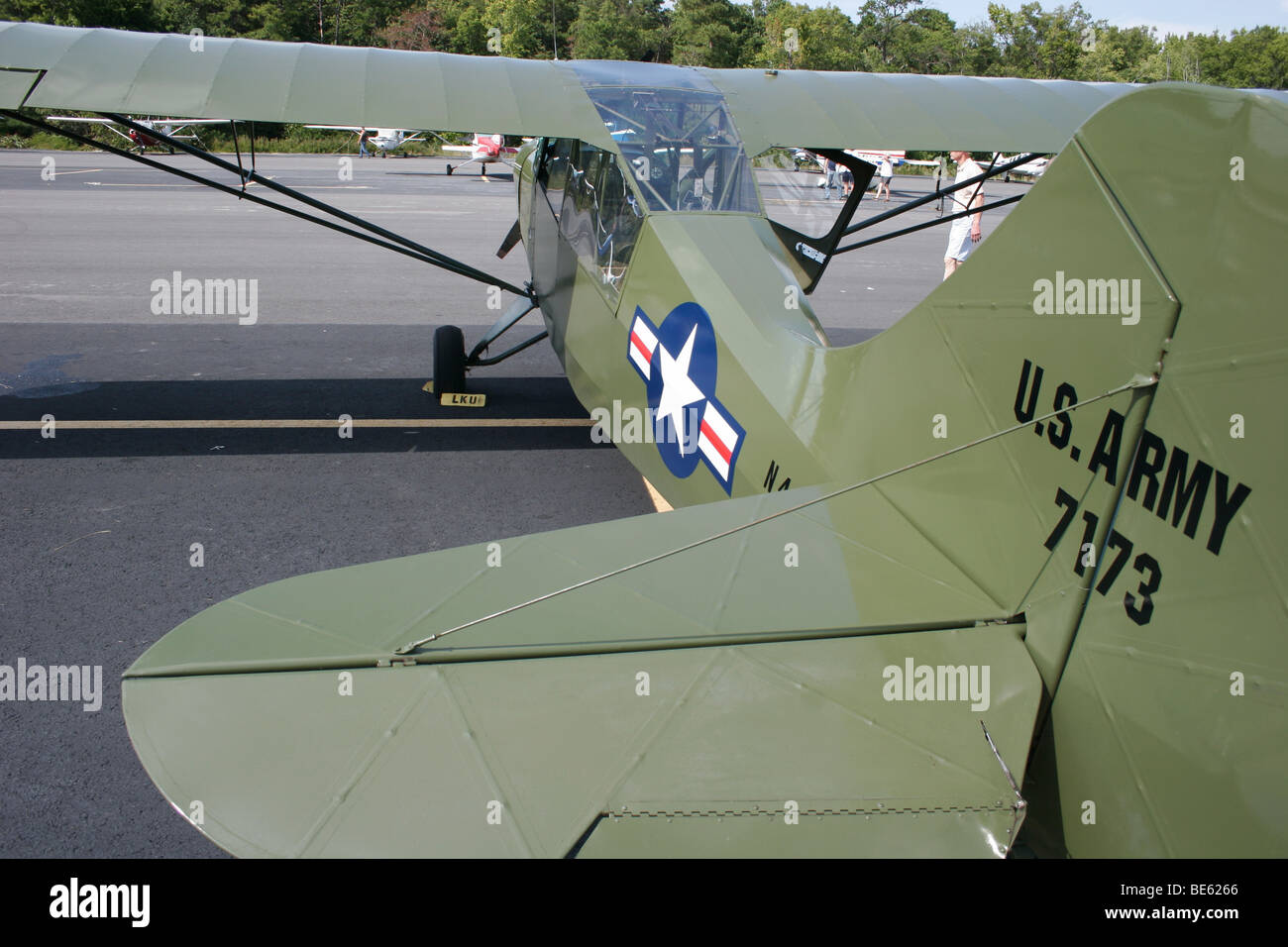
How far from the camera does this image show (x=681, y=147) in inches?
220

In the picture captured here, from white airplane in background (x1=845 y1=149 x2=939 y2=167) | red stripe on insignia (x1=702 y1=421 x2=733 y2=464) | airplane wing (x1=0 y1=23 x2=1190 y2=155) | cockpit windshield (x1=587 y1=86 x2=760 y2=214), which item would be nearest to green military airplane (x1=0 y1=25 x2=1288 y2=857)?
red stripe on insignia (x1=702 y1=421 x2=733 y2=464)

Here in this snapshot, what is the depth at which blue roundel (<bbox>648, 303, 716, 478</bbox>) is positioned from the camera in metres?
4.15

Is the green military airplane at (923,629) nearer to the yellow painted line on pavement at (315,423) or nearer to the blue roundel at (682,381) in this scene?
the blue roundel at (682,381)

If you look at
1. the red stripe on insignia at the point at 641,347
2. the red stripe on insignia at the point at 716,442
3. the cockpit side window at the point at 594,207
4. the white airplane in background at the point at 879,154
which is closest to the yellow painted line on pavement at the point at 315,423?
the cockpit side window at the point at 594,207

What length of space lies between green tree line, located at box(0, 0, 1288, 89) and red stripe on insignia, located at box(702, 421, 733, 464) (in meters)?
56.3

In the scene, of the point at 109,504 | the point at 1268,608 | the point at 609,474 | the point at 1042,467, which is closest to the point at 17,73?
the point at 109,504

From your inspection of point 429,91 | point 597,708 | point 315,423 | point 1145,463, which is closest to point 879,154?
point 429,91

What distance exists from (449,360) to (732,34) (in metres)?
59.5

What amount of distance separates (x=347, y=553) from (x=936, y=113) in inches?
212

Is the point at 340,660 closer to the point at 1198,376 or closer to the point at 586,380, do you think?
the point at 1198,376

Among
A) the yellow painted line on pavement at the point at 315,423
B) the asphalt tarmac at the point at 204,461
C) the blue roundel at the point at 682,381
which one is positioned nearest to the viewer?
the asphalt tarmac at the point at 204,461

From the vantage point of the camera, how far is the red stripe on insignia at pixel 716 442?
3896 millimetres

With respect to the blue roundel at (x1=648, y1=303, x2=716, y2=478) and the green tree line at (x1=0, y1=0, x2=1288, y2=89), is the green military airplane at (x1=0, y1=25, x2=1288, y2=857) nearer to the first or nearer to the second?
the blue roundel at (x1=648, y1=303, x2=716, y2=478)

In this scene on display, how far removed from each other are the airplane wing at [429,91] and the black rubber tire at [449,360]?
1967 mm
